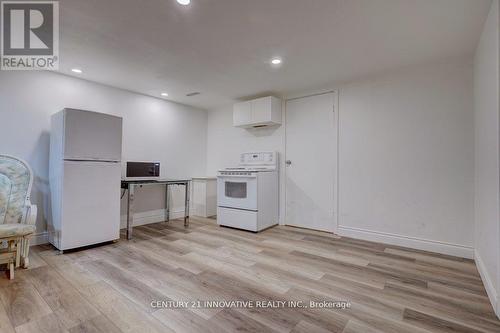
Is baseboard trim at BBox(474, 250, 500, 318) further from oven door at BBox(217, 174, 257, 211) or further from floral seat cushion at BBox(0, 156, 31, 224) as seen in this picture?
floral seat cushion at BBox(0, 156, 31, 224)

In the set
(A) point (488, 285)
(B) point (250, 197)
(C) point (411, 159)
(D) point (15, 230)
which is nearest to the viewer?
(A) point (488, 285)

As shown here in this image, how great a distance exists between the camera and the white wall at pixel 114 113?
2.90m

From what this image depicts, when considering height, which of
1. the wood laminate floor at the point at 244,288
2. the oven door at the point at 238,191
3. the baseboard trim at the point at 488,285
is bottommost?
the wood laminate floor at the point at 244,288

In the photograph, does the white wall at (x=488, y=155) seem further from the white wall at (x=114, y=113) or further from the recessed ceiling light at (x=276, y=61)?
the white wall at (x=114, y=113)

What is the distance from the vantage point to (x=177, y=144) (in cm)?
470

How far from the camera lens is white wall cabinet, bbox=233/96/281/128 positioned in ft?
13.0

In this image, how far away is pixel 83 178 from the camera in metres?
2.82

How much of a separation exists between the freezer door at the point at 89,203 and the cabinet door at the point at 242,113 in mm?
2104

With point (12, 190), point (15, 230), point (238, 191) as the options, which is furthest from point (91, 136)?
point (238, 191)

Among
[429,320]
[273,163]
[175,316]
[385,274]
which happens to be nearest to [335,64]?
[273,163]

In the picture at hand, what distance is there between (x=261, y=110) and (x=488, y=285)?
331 centimetres

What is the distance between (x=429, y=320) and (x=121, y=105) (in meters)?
4.43

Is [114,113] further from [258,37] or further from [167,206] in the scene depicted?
[258,37]

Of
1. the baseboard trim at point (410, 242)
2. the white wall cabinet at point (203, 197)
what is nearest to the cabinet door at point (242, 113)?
the white wall cabinet at point (203, 197)
